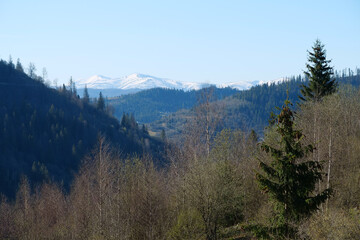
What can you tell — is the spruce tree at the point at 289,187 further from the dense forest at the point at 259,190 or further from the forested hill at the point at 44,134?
the forested hill at the point at 44,134

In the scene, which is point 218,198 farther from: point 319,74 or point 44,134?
point 44,134

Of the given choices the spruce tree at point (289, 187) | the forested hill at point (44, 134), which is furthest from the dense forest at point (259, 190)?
the forested hill at point (44, 134)

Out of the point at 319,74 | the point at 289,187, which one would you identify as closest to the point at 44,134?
the point at 319,74

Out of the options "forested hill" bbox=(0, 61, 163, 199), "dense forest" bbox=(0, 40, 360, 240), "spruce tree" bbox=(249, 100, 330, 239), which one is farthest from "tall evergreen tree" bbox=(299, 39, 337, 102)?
"forested hill" bbox=(0, 61, 163, 199)

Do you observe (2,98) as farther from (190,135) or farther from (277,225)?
(277,225)

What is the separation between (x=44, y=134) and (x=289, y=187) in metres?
155

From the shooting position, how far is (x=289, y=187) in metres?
19.6

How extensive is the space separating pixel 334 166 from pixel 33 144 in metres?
141

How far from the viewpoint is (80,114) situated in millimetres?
182750

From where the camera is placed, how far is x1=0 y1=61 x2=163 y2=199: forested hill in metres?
138

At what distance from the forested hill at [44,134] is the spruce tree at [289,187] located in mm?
117993

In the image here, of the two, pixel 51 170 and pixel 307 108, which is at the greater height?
pixel 307 108

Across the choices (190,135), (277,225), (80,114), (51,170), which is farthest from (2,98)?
(277,225)

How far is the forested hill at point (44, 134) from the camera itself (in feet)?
453
